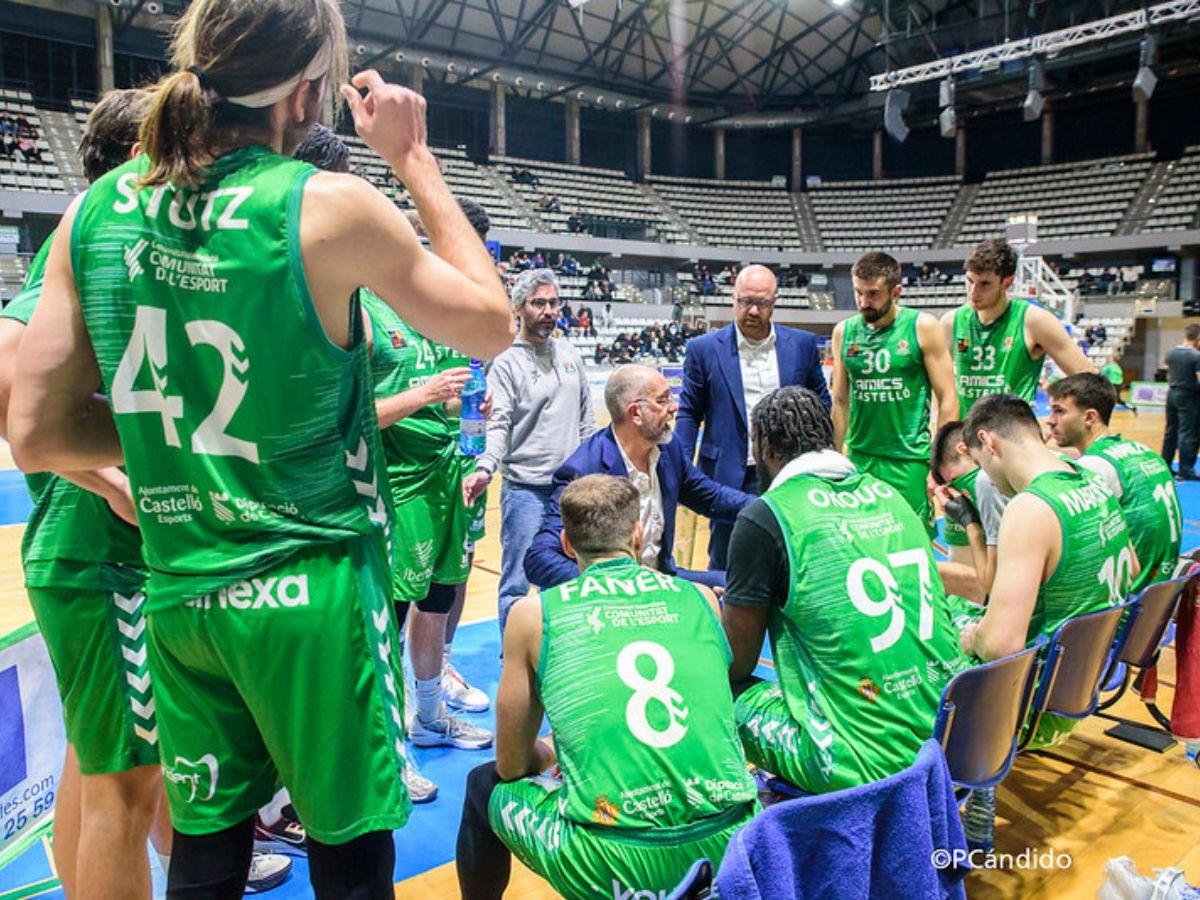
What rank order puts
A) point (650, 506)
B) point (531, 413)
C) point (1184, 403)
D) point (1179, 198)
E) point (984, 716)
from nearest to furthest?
point (984, 716), point (650, 506), point (531, 413), point (1184, 403), point (1179, 198)

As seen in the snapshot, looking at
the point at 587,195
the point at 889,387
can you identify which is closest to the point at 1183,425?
the point at 889,387

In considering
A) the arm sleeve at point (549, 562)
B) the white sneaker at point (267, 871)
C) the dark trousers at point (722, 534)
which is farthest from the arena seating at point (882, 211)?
the white sneaker at point (267, 871)

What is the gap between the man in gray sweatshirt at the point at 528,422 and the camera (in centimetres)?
356

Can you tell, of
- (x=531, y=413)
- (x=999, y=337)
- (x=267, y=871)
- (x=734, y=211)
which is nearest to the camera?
(x=267, y=871)

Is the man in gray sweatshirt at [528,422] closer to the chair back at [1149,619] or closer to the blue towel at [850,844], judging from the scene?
the chair back at [1149,619]

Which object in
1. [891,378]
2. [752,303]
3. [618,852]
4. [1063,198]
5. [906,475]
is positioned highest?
[1063,198]

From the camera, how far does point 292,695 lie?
109 cm

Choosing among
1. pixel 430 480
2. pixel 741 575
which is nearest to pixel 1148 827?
pixel 741 575

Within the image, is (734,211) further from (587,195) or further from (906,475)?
(906,475)

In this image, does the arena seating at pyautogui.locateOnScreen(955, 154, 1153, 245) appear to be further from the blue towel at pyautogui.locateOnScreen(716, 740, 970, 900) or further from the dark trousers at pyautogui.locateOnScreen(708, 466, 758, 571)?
the blue towel at pyautogui.locateOnScreen(716, 740, 970, 900)

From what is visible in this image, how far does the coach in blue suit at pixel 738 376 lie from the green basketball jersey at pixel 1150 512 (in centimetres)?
134

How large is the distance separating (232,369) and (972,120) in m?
34.8

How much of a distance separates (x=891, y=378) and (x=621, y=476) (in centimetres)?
186

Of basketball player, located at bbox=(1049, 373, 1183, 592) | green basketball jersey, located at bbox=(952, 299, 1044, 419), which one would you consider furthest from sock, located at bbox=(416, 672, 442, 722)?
green basketball jersey, located at bbox=(952, 299, 1044, 419)
